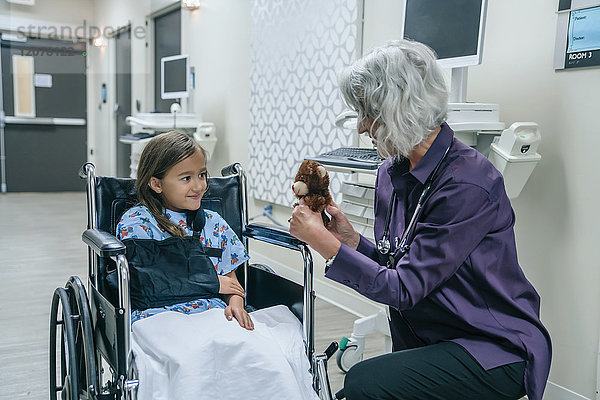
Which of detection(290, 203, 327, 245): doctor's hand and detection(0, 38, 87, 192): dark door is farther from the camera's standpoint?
detection(0, 38, 87, 192): dark door

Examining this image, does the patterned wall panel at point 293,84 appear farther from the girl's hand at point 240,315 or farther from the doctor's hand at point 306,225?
the doctor's hand at point 306,225

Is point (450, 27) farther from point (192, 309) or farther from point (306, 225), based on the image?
point (192, 309)

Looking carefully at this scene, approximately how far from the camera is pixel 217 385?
123 cm

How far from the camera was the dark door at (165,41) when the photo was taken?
5.16m

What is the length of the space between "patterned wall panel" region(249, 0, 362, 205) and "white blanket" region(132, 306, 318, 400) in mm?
1677

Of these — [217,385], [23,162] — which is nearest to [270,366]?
[217,385]

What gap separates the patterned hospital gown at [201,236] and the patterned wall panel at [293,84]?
1290 mm

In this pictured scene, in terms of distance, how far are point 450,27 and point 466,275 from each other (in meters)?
1.07

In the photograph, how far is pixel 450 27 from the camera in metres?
1.95

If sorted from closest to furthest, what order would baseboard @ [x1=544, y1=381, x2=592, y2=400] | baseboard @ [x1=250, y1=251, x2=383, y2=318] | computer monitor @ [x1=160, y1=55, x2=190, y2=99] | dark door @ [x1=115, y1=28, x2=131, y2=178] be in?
baseboard @ [x1=544, y1=381, x2=592, y2=400] < baseboard @ [x1=250, y1=251, x2=383, y2=318] < computer monitor @ [x1=160, y1=55, x2=190, y2=99] < dark door @ [x1=115, y1=28, x2=131, y2=178]

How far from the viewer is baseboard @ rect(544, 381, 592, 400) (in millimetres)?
1892

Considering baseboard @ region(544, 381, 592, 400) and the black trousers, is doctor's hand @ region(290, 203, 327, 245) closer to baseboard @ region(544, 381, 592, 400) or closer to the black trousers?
the black trousers

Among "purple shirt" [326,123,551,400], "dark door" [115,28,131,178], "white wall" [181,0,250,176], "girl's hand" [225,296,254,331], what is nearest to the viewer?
"purple shirt" [326,123,551,400]

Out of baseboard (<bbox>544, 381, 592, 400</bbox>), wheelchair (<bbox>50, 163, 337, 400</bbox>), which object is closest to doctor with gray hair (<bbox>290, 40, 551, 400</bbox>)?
wheelchair (<bbox>50, 163, 337, 400</bbox>)
